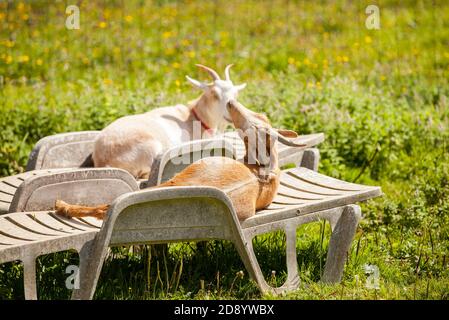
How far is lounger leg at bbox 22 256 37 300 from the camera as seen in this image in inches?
149

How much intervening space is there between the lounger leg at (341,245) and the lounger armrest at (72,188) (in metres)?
1.18

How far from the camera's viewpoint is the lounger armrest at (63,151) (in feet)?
18.1

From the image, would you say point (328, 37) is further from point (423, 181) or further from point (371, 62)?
point (423, 181)

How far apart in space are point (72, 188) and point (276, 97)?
3.40 metres

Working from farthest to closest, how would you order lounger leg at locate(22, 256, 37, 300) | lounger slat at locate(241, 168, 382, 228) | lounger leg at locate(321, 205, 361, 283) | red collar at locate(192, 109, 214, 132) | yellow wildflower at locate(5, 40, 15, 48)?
yellow wildflower at locate(5, 40, 15, 48), red collar at locate(192, 109, 214, 132), lounger leg at locate(321, 205, 361, 283), lounger slat at locate(241, 168, 382, 228), lounger leg at locate(22, 256, 37, 300)

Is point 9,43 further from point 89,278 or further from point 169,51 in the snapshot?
point 89,278

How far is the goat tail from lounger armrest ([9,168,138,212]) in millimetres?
218

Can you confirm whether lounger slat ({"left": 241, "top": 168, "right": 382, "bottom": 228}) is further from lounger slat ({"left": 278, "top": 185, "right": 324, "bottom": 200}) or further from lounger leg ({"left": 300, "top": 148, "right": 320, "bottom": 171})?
lounger leg ({"left": 300, "top": 148, "right": 320, "bottom": 171})

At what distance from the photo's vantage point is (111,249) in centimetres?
483

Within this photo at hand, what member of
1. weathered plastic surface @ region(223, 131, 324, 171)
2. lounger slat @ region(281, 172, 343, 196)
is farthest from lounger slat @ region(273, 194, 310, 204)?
weathered plastic surface @ region(223, 131, 324, 171)

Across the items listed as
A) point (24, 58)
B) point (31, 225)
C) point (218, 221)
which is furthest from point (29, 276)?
point (24, 58)

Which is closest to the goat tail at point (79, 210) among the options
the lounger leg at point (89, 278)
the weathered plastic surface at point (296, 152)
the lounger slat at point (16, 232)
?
the lounger slat at point (16, 232)
